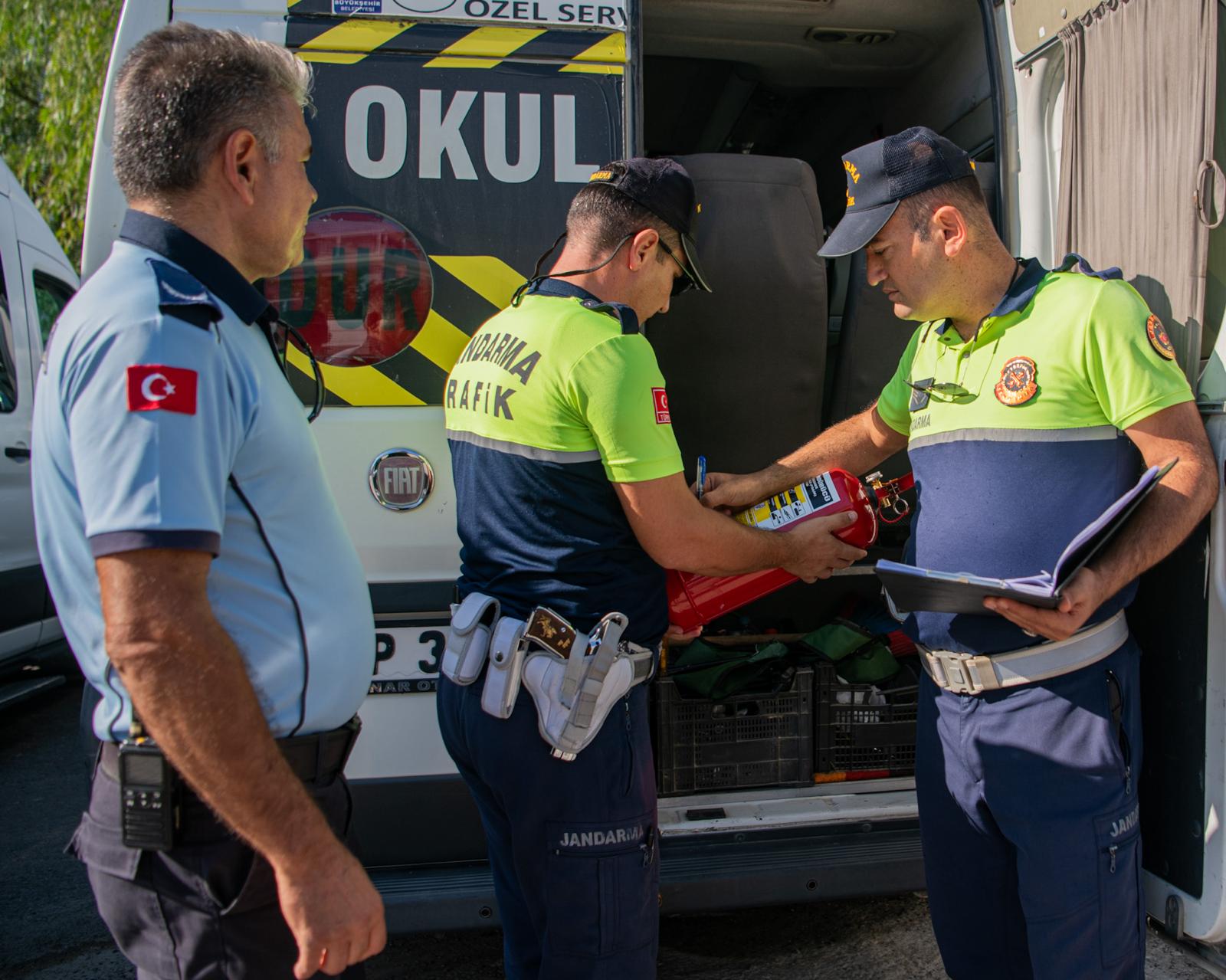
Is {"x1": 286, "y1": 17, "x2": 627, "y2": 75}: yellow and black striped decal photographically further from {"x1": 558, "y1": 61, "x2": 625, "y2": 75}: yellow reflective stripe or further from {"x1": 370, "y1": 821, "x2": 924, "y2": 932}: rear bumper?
{"x1": 370, "y1": 821, "x2": 924, "y2": 932}: rear bumper

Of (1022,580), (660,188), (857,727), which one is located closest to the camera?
(1022,580)

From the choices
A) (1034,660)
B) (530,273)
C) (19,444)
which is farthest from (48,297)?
(1034,660)

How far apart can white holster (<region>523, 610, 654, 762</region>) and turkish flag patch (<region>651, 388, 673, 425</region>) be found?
0.40 meters

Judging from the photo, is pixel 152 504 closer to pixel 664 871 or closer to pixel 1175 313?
pixel 664 871

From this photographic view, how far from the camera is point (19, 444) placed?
4789 mm

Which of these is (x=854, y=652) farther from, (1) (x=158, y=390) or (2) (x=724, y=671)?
(1) (x=158, y=390)

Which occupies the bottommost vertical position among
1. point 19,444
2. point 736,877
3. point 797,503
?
point 736,877

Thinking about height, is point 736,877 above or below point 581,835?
below

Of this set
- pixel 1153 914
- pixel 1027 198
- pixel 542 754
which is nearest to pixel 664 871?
pixel 542 754

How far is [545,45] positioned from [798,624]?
2167 millimetres

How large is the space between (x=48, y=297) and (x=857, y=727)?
4571 mm

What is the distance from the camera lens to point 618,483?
6.24ft

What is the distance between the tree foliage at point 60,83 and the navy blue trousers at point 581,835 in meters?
6.95

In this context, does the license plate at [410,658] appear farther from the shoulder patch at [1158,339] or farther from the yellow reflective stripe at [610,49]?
the shoulder patch at [1158,339]
